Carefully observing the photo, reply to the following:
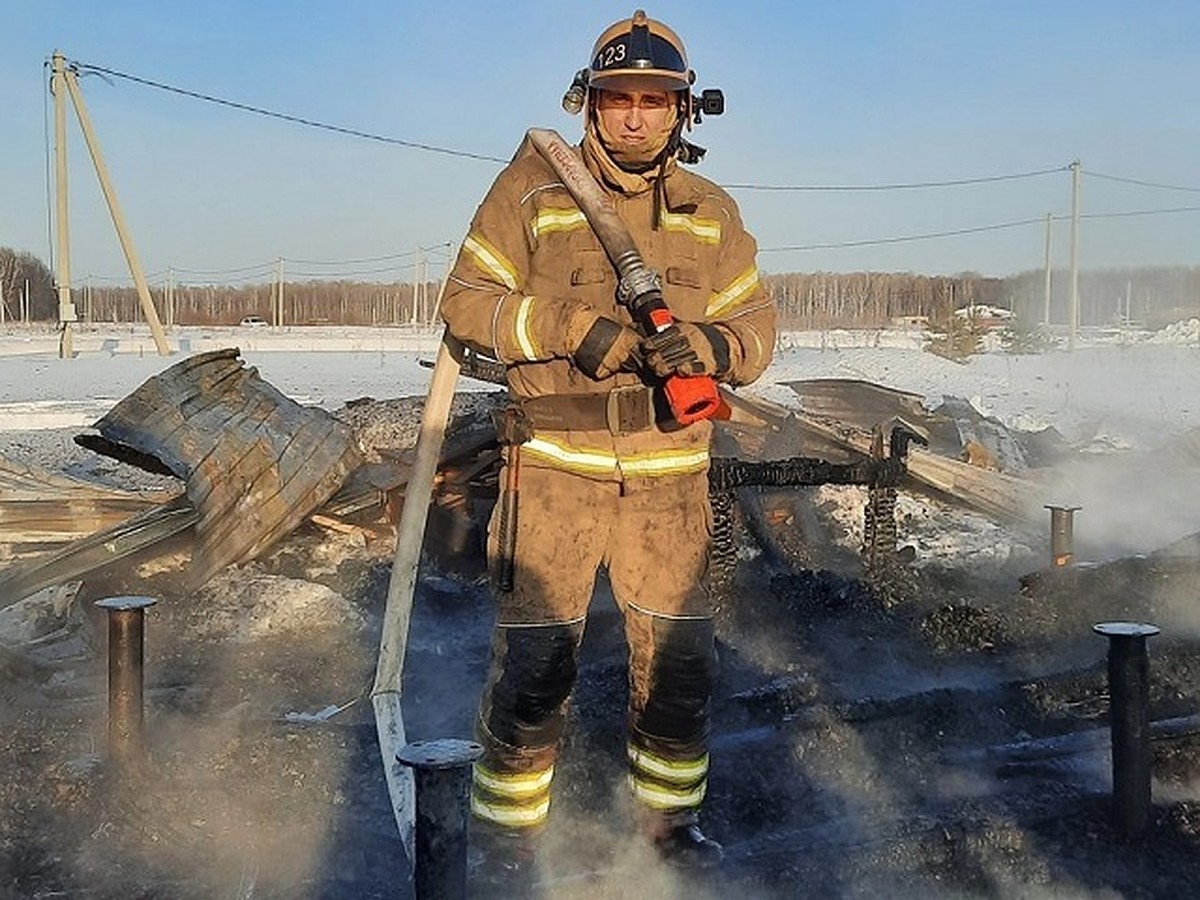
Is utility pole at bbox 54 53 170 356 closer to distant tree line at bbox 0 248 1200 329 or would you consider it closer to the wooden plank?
the wooden plank

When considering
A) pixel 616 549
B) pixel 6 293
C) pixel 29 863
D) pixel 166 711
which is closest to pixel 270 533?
pixel 166 711

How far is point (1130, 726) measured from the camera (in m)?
3.55

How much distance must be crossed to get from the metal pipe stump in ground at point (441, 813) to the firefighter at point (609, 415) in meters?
0.80

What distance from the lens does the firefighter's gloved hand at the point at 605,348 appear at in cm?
287

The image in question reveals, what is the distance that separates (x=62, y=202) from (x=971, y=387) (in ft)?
56.8

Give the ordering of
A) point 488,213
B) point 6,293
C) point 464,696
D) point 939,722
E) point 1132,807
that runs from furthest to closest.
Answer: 1. point 6,293
2. point 464,696
3. point 939,722
4. point 1132,807
5. point 488,213

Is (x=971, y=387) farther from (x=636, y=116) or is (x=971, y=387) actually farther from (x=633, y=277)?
(x=633, y=277)

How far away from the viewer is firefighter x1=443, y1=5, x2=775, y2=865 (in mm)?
3059

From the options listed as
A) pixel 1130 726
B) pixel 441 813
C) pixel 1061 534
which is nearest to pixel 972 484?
pixel 1061 534

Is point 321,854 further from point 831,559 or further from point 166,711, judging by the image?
point 831,559

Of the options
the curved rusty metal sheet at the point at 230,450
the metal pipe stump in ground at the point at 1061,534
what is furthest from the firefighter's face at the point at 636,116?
the metal pipe stump in ground at the point at 1061,534

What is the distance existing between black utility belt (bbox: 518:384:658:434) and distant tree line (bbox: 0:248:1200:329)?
5666cm

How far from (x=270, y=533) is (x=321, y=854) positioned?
10.4ft

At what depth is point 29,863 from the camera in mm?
3387
